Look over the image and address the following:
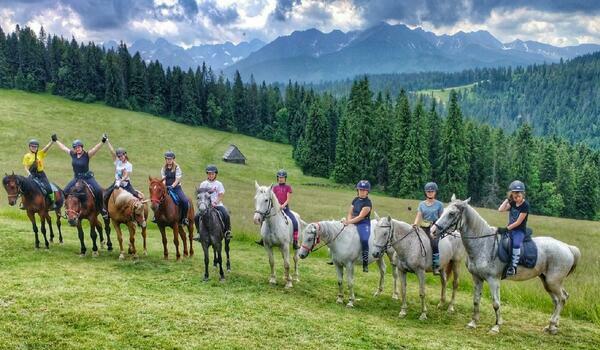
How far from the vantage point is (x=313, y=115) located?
84312 millimetres

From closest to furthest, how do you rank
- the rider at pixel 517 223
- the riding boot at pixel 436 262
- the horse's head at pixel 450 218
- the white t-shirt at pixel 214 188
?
the horse's head at pixel 450 218, the rider at pixel 517 223, the riding boot at pixel 436 262, the white t-shirt at pixel 214 188

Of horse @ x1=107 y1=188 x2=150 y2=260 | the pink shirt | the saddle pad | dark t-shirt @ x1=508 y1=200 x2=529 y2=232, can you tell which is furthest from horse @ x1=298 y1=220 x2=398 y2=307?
horse @ x1=107 y1=188 x2=150 y2=260

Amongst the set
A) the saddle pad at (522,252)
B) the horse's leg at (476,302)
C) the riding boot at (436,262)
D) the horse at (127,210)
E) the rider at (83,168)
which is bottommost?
the horse's leg at (476,302)

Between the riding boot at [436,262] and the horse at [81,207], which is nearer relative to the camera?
the riding boot at [436,262]

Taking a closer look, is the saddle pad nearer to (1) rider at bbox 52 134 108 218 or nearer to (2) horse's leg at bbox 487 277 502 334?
(2) horse's leg at bbox 487 277 502 334

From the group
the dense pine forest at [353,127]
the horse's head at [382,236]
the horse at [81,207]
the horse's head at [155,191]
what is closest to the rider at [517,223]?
the horse's head at [382,236]

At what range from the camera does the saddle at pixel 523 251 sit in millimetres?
11219

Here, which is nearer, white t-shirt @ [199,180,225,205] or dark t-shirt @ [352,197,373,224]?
dark t-shirt @ [352,197,373,224]

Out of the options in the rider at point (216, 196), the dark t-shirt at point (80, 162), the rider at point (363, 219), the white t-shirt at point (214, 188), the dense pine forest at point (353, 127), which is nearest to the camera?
the rider at point (363, 219)

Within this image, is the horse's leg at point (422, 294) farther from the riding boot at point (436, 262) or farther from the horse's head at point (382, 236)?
the horse's head at point (382, 236)

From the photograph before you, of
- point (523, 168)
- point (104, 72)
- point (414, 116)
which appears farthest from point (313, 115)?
point (104, 72)

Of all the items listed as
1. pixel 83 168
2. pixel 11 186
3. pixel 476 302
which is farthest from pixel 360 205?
pixel 11 186

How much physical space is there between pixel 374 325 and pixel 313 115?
247 ft

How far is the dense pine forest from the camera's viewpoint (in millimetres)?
68125
